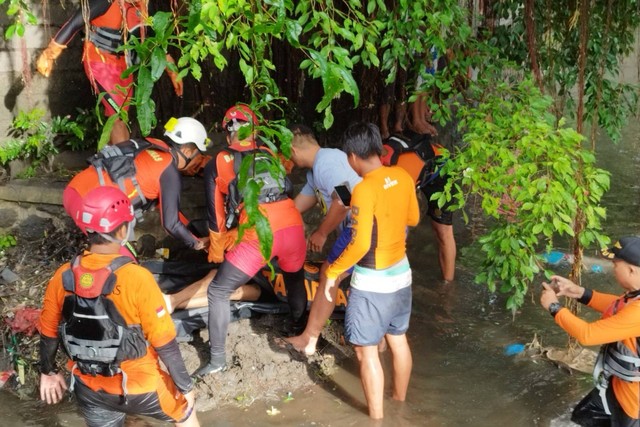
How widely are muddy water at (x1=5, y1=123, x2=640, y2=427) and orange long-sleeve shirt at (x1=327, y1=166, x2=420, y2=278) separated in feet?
3.61

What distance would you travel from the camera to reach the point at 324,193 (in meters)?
5.32

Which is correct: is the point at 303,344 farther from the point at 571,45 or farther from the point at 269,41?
the point at 571,45

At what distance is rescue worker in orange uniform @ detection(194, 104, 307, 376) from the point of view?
16.3 feet

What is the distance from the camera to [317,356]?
5.53 metres

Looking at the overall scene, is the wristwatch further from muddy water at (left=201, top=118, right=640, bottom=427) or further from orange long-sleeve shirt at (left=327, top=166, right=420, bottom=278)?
muddy water at (left=201, top=118, right=640, bottom=427)

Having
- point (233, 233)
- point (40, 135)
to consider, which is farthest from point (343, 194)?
point (40, 135)

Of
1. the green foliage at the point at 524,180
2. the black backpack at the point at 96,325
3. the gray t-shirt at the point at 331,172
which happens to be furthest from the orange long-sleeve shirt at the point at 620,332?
the black backpack at the point at 96,325

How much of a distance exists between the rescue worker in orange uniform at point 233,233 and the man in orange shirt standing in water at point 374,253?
1.77 ft

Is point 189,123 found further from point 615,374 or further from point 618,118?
point 618,118

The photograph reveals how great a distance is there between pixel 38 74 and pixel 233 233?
9.57 ft

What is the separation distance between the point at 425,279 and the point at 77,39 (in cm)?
413

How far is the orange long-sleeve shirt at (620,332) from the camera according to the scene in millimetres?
3629

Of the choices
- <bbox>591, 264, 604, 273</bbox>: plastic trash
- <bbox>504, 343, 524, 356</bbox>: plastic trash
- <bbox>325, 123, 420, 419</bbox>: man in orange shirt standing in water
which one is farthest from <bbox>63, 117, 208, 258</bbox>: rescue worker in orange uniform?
<bbox>591, 264, 604, 273</bbox>: plastic trash

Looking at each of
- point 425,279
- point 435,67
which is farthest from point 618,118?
point 425,279
